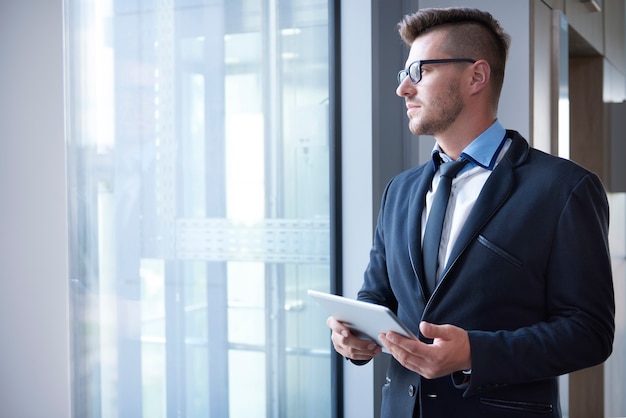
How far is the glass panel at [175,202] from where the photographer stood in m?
2.70

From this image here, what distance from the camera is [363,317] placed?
1458mm

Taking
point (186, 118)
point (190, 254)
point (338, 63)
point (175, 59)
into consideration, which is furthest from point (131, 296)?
point (338, 63)

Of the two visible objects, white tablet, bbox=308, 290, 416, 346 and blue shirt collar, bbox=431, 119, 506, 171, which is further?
blue shirt collar, bbox=431, 119, 506, 171

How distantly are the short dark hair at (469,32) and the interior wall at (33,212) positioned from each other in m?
1.52

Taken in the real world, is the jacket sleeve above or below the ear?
below

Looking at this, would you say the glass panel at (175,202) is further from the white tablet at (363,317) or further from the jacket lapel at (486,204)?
the jacket lapel at (486,204)

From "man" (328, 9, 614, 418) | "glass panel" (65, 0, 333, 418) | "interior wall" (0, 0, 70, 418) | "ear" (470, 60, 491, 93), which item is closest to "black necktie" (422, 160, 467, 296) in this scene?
"man" (328, 9, 614, 418)

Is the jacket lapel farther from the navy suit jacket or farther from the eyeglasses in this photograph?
the eyeglasses

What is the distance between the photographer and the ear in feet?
5.58

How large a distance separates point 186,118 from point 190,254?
496mm

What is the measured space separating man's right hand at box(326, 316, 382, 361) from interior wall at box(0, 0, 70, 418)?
Answer: 1425 millimetres

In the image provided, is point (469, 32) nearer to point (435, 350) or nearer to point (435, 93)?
point (435, 93)

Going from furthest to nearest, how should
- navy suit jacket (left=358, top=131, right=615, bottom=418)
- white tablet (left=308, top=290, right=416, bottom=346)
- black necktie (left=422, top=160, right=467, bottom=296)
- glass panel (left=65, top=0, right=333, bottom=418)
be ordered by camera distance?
1. glass panel (left=65, top=0, right=333, bottom=418)
2. black necktie (left=422, top=160, right=467, bottom=296)
3. navy suit jacket (left=358, top=131, right=615, bottom=418)
4. white tablet (left=308, top=290, right=416, bottom=346)

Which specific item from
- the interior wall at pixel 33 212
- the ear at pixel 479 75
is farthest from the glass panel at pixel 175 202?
the ear at pixel 479 75
